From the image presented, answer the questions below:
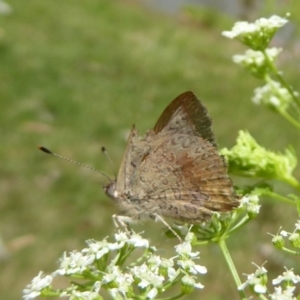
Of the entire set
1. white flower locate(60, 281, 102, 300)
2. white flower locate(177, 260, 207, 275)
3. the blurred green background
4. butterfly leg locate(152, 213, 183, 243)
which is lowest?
white flower locate(177, 260, 207, 275)

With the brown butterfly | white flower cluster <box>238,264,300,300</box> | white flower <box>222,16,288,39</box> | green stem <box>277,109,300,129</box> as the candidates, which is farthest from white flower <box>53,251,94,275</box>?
white flower <box>222,16,288,39</box>

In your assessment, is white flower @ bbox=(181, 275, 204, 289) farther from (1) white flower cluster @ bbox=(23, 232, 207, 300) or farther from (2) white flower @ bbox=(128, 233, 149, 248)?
(2) white flower @ bbox=(128, 233, 149, 248)

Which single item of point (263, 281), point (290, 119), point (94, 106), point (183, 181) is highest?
point (94, 106)

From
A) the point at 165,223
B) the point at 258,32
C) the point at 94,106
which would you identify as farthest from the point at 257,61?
the point at 94,106

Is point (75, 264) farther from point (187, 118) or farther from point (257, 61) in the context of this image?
point (257, 61)

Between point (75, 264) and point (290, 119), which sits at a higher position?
point (290, 119)

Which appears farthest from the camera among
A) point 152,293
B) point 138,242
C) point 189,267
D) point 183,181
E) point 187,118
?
point 183,181

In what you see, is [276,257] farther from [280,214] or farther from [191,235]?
[191,235]
